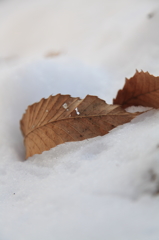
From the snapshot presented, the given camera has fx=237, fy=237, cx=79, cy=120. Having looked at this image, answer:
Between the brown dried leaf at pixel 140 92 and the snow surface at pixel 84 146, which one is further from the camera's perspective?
the brown dried leaf at pixel 140 92

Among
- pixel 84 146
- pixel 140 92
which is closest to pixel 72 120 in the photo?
pixel 84 146

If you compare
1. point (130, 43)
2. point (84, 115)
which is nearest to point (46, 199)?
point (84, 115)

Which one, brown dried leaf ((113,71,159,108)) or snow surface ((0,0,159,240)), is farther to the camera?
brown dried leaf ((113,71,159,108))

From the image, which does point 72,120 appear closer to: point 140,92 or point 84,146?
point 84,146
